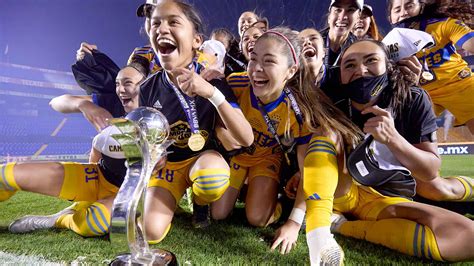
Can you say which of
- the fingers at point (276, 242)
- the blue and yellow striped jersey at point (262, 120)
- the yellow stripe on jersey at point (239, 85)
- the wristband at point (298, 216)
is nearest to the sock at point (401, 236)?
the wristband at point (298, 216)

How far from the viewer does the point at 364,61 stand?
1.40 metres

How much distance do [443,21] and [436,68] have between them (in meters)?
0.32

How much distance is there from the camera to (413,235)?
1.15 meters

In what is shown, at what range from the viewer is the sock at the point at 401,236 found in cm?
112

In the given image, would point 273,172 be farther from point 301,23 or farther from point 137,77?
point 301,23

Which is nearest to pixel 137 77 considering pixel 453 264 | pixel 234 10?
pixel 453 264

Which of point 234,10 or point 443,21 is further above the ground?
point 234,10

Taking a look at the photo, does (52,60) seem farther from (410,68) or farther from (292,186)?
(410,68)

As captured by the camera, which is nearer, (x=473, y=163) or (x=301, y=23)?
(x=473, y=163)

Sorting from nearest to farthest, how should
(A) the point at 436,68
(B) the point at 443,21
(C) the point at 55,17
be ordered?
(B) the point at 443,21, (A) the point at 436,68, (C) the point at 55,17

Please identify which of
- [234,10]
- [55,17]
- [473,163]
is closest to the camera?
[473,163]

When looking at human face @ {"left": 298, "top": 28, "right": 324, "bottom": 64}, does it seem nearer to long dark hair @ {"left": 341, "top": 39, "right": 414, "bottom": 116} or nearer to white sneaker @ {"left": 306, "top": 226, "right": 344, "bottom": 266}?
long dark hair @ {"left": 341, "top": 39, "right": 414, "bottom": 116}

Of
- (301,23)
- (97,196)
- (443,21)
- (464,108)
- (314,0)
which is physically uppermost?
(314,0)

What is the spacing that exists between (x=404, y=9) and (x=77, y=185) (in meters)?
2.16
